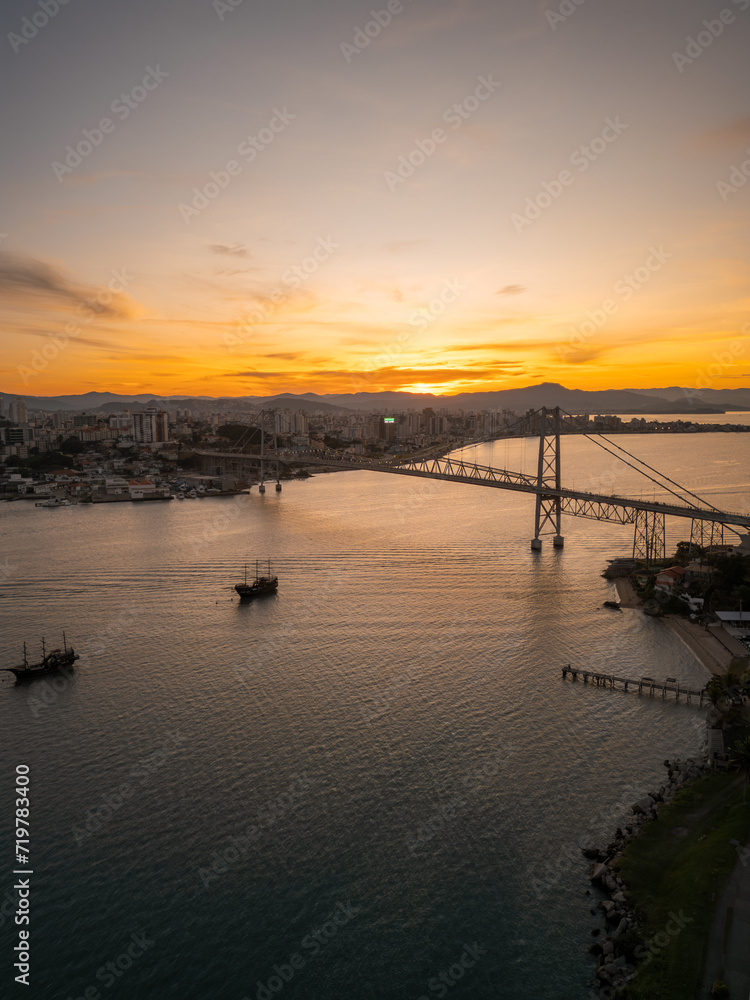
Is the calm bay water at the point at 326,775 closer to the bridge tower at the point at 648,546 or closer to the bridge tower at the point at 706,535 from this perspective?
the bridge tower at the point at 648,546

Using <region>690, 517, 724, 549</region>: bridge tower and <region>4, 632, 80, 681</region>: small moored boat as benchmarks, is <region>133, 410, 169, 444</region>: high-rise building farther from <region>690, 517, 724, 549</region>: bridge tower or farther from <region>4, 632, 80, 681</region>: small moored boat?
<region>4, 632, 80, 681</region>: small moored boat

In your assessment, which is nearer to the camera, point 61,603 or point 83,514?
point 61,603

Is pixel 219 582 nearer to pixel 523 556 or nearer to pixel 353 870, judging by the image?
pixel 523 556

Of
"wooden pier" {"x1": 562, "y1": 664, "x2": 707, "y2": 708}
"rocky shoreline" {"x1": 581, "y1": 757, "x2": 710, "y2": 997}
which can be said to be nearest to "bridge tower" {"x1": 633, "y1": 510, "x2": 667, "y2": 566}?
"wooden pier" {"x1": 562, "y1": 664, "x2": 707, "y2": 708}

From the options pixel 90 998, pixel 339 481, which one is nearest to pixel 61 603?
pixel 90 998

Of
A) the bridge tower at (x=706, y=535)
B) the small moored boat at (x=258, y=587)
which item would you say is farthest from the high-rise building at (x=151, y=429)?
the bridge tower at (x=706, y=535)
